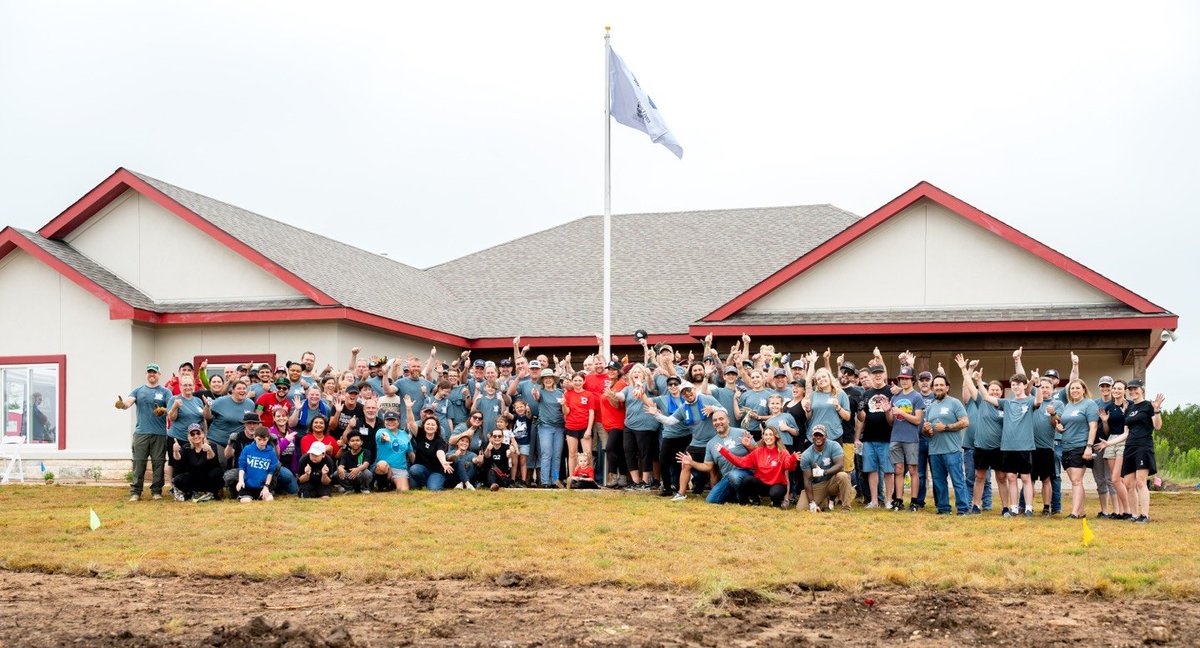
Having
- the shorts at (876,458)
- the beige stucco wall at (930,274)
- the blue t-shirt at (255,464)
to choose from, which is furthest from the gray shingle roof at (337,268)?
the shorts at (876,458)

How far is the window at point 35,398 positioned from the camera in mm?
19188

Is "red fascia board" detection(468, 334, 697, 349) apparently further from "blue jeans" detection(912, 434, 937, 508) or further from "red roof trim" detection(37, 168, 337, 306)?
"blue jeans" detection(912, 434, 937, 508)

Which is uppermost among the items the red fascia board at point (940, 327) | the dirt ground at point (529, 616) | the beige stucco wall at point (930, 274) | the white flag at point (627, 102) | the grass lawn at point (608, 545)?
the white flag at point (627, 102)

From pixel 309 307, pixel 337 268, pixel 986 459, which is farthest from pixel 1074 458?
pixel 337 268

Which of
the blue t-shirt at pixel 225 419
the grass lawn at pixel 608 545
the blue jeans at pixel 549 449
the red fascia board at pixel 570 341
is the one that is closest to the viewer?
the grass lawn at pixel 608 545

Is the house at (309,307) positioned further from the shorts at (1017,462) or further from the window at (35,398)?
the shorts at (1017,462)

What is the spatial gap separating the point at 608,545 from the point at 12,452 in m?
13.0

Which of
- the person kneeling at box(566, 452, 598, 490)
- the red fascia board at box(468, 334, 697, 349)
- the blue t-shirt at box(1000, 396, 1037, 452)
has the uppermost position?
the red fascia board at box(468, 334, 697, 349)

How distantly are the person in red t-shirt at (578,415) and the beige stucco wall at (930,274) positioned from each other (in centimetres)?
554

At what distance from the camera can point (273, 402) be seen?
593 inches

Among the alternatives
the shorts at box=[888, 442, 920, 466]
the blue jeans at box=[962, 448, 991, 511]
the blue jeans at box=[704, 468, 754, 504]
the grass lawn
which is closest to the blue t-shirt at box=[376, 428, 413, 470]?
the grass lawn

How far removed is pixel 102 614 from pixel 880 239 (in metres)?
14.7

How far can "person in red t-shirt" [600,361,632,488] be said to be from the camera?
15.2m

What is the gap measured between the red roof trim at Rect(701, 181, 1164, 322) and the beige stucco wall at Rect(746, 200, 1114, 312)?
0.19 meters
